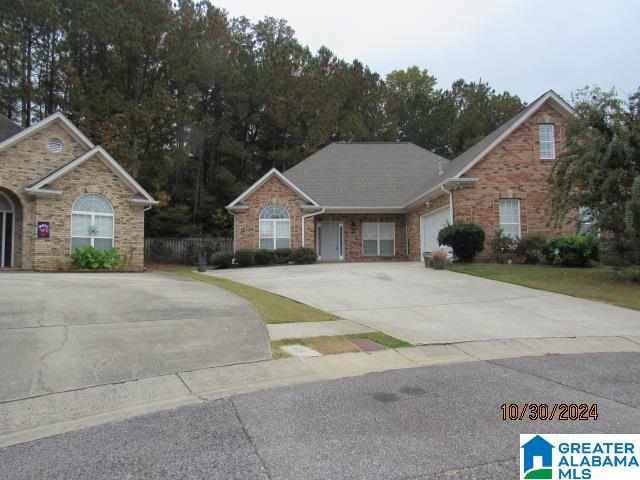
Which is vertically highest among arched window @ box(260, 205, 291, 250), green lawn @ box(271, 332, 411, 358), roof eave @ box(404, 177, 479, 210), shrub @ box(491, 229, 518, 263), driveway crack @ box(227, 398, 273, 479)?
roof eave @ box(404, 177, 479, 210)

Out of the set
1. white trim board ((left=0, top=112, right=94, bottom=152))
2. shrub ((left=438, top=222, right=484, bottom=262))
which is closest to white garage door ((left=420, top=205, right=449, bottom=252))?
shrub ((left=438, top=222, right=484, bottom=262))

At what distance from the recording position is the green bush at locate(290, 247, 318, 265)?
22.9m

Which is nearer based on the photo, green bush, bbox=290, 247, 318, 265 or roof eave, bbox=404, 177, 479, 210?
roof eave, bbox=404, 177, 479, 210

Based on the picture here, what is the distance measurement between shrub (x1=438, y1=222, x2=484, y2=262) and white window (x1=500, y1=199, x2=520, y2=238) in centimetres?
226

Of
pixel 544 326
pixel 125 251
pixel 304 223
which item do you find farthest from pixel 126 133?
pixel 544 326

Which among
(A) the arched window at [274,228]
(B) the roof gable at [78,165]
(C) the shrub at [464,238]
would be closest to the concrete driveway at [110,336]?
(B) the roof gable at [78,165]

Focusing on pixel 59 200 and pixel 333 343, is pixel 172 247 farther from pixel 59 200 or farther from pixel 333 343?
pixel 333 343

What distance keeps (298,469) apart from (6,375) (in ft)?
13.3

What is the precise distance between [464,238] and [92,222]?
15.3 m

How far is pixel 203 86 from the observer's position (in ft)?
115

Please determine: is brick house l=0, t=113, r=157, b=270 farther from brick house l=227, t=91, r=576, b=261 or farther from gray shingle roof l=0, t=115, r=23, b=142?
brick house l=227, t=91, r=576, b=261

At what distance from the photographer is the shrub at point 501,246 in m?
19.7

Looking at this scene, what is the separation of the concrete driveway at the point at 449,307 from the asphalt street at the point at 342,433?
254cm
